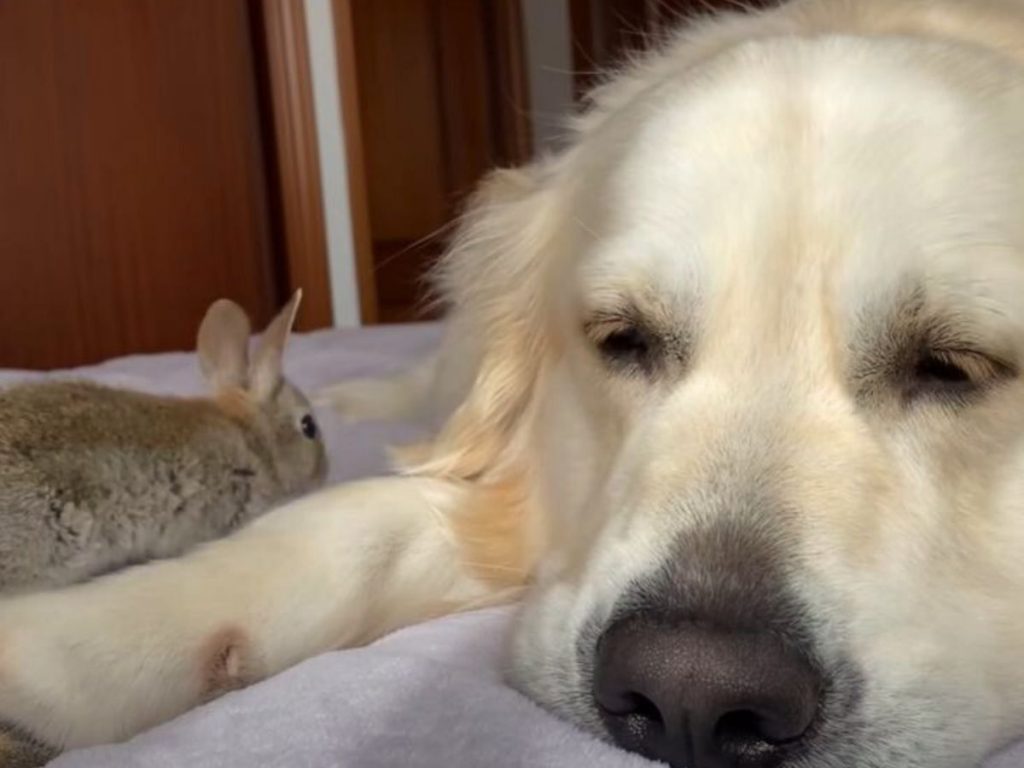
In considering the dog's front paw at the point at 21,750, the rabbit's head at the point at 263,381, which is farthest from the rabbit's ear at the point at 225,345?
the dog's front paw at the point at 21,750

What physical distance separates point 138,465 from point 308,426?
49 cm

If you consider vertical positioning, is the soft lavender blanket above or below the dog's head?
below

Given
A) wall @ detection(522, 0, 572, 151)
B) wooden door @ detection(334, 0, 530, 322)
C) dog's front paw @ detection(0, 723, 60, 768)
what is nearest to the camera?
dog's front paw @ detection(0, 723, 60, 768)

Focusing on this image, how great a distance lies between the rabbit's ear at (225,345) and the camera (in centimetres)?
179

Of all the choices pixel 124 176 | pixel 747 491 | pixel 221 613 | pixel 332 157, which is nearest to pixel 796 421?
pixel 747 491

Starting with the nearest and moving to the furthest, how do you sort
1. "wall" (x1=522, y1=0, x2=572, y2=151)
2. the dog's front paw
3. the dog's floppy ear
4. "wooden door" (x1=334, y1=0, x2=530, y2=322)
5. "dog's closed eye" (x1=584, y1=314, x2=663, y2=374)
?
1. the dog's front paw
2. "dog's closed eye" (x1=584, y1=314, x2=663, y2=374)
3. the dog's floppy ear
4. "wooden door" (x1=334, y1=0, x2=530, y2=322)
5. "wall" (x1=522, y1=0, x2=572, y2=151)

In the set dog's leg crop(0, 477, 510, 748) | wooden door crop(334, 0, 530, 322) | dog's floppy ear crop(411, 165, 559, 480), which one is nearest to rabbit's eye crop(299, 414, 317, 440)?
dog's floppy ear crop(411, 165, 559, 480)

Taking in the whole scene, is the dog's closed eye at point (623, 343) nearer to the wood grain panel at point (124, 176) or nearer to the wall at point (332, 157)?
the wood grain panel at point (124, 176)

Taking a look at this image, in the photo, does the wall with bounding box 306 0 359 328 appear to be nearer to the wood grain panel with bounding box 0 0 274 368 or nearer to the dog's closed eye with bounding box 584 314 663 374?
the wood grain panel with bounding box 0 0 274 368

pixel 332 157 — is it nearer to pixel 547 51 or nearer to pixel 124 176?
pixel 124 176

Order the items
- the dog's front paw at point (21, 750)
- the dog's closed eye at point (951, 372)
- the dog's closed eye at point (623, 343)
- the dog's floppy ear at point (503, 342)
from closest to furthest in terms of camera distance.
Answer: the dog's front paw at point (21, 750)
the dog's closed eye at point (951, 372)
the dog's closed eye at point (623, 343)
the dog's floppy ear at point (503, 342)

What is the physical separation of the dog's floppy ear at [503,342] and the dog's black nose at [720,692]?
738mm

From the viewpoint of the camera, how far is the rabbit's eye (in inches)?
72.7

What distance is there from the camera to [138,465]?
4.58 feet
